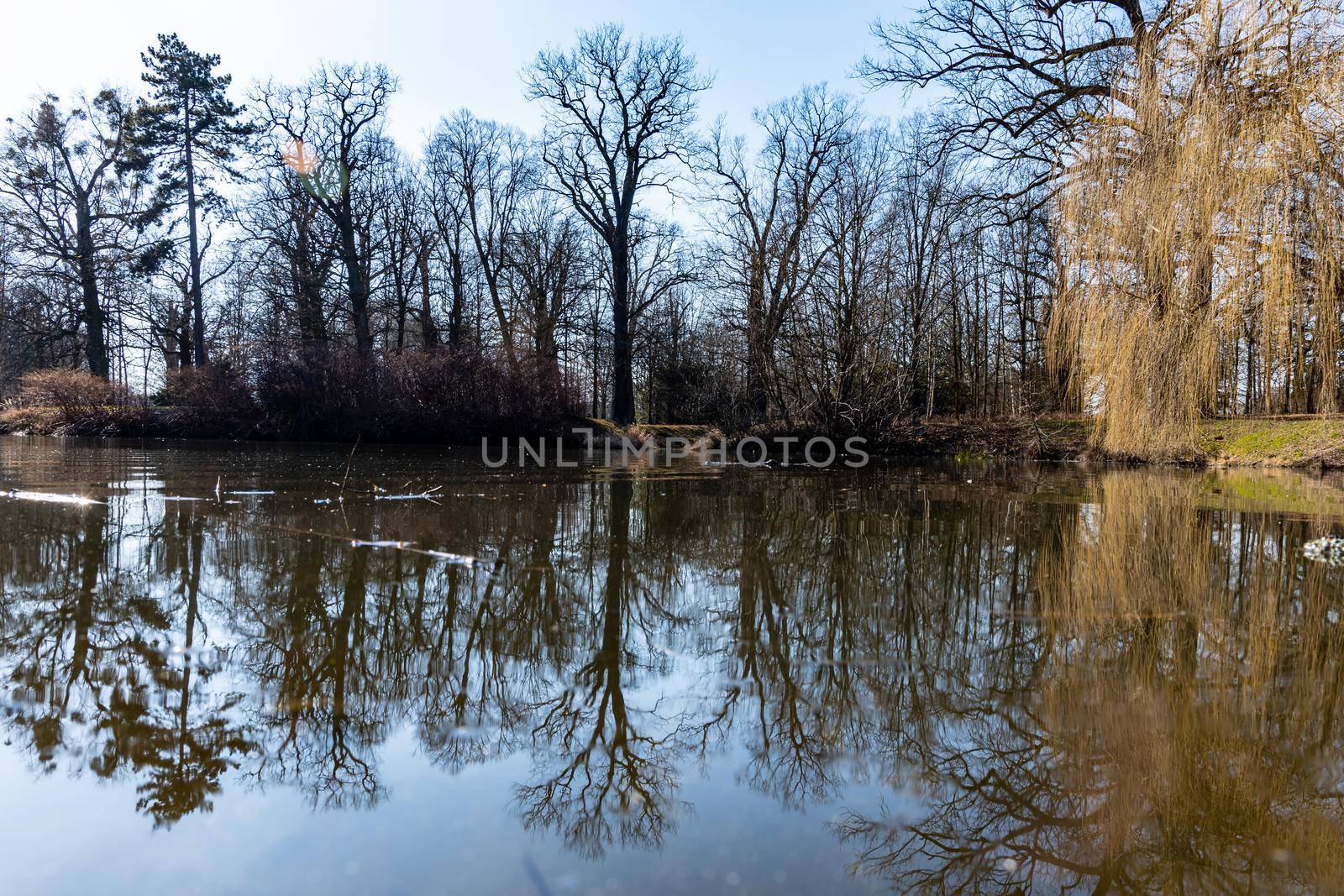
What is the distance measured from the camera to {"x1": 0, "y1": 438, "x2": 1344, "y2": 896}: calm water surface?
195cm

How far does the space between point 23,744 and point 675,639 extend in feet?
7.40

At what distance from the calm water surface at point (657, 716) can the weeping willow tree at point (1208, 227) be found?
466 cm

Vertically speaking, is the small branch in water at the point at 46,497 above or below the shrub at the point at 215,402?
below

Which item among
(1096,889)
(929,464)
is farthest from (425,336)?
(1096,889)

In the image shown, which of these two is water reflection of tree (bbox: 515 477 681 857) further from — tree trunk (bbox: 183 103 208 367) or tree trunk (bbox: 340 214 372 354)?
tree trunk (bbox: 183 103 208 367)

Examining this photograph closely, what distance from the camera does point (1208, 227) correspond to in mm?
9414

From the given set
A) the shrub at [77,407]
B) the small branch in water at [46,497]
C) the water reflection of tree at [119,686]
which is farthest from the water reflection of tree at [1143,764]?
the shrub at [77,407]

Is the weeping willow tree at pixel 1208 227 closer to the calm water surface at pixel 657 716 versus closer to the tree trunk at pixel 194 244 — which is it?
the calm water surface at pixel 657 716

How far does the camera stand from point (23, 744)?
2.39m

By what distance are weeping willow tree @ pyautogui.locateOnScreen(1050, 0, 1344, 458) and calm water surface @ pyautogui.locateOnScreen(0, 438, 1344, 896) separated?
4663 millimetres

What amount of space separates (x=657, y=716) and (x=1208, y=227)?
9638mm

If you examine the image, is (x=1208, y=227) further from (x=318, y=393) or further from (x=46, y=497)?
(x=318, y=393)

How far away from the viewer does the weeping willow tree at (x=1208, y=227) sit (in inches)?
344

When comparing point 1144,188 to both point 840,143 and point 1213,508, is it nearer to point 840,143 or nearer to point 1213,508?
point 1213,508
